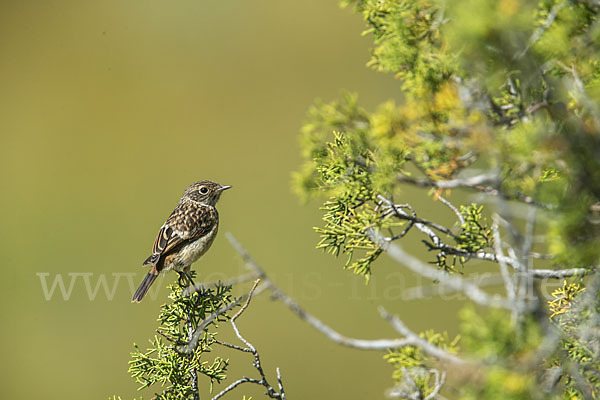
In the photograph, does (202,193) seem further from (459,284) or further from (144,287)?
(459,284)

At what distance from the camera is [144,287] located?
14.2ft

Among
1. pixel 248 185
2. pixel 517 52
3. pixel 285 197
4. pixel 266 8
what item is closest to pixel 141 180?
pixel 248 185

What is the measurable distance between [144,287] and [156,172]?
499cm

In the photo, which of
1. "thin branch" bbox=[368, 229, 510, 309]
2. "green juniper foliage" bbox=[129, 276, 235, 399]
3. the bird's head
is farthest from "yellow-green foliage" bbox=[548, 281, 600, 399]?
the bird's head

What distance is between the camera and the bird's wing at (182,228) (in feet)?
14.6

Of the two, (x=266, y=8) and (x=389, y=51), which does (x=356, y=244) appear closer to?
(x=389, y=51)

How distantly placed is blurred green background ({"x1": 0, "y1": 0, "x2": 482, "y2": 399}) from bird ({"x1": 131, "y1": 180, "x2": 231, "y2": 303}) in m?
1.99

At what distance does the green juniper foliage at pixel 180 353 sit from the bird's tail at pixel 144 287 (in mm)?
1402

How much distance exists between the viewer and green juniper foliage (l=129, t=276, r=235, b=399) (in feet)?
8.45

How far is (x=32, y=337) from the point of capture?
7.97 metres

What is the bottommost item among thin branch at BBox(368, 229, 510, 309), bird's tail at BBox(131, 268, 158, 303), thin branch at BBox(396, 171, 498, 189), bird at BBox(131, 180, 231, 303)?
thin branch at BBox(368, 229, 510, 309)

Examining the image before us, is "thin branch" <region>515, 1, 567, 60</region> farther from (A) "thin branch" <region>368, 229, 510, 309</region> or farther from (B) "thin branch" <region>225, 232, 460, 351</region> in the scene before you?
(B) "thin branch" <region>225, 232, 460, 351</region>

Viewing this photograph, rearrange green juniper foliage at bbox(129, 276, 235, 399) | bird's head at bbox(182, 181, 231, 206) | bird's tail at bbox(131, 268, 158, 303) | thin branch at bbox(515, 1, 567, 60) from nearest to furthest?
1. thin branch at bbox(515, 1, 567, 60)
2. green juniper foliage at bbox(129, 276, 235, 399)
3. bird's tail at bbox(131, 268, 158, 303)
4. bird's head at bbox(182, 181, 231, 206)

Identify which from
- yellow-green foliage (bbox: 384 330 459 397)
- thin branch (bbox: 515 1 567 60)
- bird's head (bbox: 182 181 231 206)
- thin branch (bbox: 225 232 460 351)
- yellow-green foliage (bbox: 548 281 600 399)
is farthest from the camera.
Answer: bird's head (bbox: 182 181 231 206)
